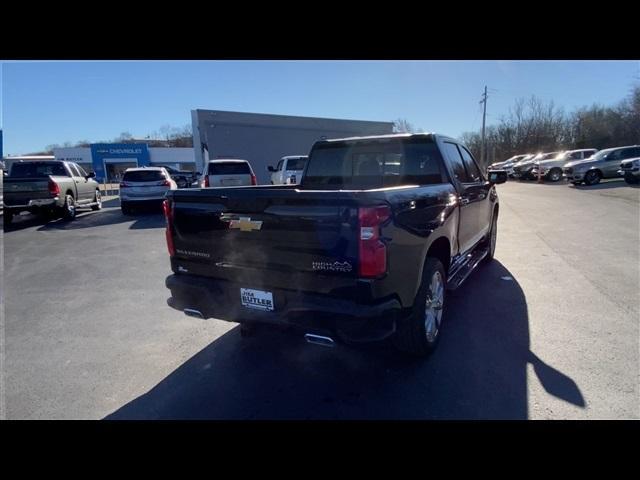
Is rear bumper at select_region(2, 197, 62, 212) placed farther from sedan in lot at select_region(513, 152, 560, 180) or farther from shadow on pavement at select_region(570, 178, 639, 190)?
sedan in lot at select_region(513, 152, 560, 180)

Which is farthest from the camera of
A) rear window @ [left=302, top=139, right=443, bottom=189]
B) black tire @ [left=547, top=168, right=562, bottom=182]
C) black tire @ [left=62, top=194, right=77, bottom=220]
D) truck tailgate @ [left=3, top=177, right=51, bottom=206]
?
black tire @ [left=547, top=168, right=562, bottom=182]

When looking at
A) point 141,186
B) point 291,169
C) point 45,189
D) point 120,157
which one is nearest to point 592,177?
point 291,169

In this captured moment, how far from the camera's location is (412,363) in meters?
3.08

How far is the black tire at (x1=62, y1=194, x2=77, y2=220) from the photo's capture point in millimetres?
11707

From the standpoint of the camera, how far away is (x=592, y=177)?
19.1 metres

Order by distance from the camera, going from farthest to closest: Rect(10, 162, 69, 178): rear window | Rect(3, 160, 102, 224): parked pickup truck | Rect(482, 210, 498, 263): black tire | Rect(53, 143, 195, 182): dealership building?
Rect(53, 143, 195, 182): dealership building → Rect(10, 162, 69, 178): rear window → Rect(3, 160, 102, 224): parked pickup truck → Rect(482, 210, 498, 263): black tire

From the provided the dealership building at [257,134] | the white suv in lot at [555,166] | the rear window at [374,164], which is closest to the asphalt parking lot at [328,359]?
the rear window at [374,164]

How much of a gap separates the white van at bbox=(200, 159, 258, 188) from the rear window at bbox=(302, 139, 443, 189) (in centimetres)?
824

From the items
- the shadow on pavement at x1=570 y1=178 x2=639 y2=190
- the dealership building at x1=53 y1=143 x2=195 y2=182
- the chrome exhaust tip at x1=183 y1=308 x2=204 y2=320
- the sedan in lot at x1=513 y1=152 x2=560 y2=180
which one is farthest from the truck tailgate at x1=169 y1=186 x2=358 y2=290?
the dealership building at x1=53 y1=143 x2=195 y2=182

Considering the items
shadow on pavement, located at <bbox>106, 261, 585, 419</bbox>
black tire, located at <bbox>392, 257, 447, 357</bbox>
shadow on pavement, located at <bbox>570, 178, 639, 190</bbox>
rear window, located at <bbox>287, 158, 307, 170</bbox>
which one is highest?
rear window, located at <bbox>287, 158, 307, 170</bbox>

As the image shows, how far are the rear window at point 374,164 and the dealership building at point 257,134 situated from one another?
1960cm

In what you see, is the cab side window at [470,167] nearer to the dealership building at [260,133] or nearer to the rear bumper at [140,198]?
the rear bumper at [140,198]
